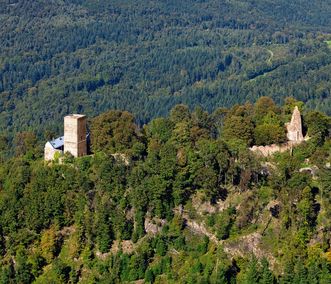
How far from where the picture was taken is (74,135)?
2571 inches

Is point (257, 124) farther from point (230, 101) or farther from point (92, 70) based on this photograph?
point (92, 70)

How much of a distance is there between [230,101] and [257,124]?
3017 inches

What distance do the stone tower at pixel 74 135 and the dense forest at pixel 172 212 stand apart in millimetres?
848

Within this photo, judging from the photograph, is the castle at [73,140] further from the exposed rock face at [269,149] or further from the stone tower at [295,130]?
the stone tower at [295,130]

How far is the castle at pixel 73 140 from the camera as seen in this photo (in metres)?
65.2

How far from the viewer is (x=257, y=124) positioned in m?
69.0

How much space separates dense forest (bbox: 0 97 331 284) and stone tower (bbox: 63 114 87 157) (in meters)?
0.85

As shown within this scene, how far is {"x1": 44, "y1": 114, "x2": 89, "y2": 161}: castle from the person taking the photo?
65.2 meters

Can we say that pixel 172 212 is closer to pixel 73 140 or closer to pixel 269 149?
pixel 73 140

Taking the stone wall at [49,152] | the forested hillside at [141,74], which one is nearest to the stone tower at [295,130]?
the stone wall at [49,152]

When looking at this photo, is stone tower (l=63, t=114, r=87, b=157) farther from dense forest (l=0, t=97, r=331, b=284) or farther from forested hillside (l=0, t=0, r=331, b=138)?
forested hillside (l=0, t=0, r=331, b=138)

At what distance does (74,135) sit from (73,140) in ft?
1.21

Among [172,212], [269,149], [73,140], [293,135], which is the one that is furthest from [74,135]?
[293,135]

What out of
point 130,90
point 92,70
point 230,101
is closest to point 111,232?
point 230,101
